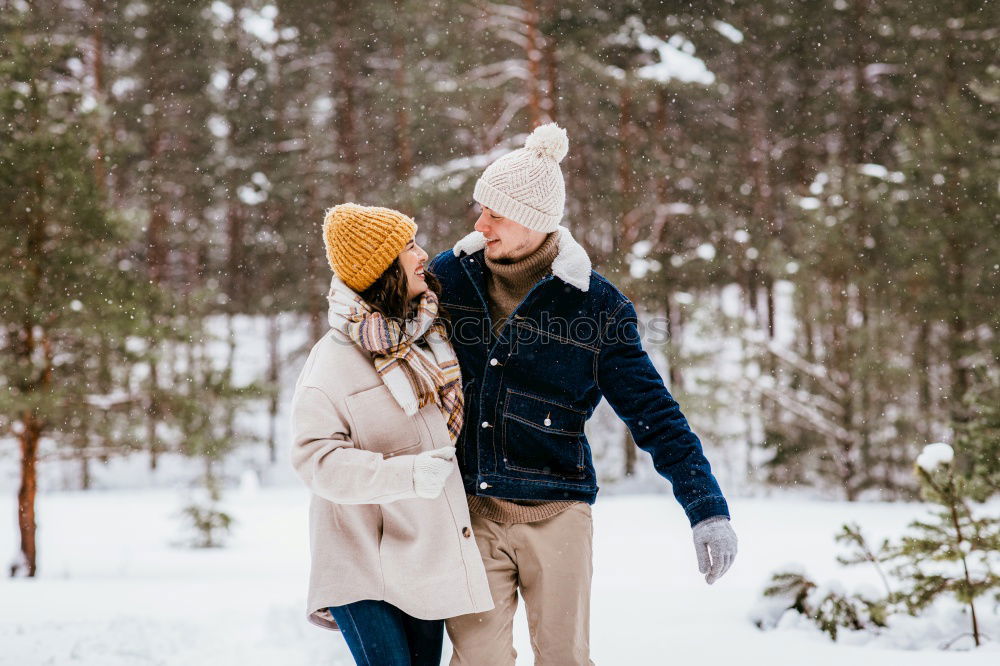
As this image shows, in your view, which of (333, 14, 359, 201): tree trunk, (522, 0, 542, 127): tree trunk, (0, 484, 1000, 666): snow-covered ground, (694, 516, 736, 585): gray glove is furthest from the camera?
(333, 14, 359, 201): tree trunk

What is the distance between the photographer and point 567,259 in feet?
9.82

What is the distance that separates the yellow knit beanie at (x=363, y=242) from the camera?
105 inches

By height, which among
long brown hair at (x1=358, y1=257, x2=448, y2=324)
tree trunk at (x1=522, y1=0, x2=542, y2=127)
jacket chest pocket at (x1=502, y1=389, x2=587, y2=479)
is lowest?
jacket chest pocket at (x1=502, y1=389, x2=587, y2=479)

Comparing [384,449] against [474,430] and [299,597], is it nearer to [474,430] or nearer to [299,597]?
[474,430]

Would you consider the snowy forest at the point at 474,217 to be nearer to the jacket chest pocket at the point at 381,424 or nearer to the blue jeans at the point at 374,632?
the blue jeans at the point at 374,632

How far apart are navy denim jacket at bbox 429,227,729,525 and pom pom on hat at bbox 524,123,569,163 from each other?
37cm

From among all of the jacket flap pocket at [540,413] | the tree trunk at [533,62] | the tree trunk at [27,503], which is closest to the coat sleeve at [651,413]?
the jacket flap pocket at [540,413]

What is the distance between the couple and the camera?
256 centimetres

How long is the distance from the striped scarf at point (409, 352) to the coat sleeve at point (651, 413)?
553mm

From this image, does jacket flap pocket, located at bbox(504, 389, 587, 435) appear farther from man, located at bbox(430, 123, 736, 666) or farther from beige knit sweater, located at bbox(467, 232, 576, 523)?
beige knit sweater, located at bbox(467, 232, 576, 523)

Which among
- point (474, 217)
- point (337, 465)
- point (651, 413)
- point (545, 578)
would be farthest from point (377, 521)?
point (474, 217)

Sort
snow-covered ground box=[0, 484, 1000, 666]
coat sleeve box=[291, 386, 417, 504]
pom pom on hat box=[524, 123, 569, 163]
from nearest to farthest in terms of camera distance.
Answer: coat sleeve box=[291, 386, 417, 504] < pom pom on hat box=[524, 123, 569, 163] < snow-covered ground box=[0, 484, 1000, 666]

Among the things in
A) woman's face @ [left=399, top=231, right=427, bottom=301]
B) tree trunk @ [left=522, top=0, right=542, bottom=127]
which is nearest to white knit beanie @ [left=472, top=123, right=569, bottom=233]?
woman's face @ [left=399, top=231, right=427, bottom=301]

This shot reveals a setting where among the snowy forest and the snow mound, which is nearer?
the snow mound
